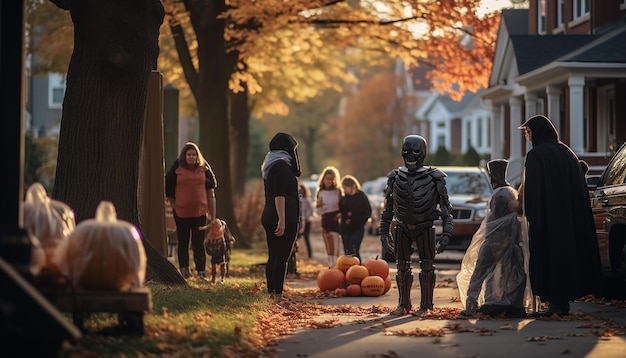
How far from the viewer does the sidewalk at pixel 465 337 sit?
35.6 feet

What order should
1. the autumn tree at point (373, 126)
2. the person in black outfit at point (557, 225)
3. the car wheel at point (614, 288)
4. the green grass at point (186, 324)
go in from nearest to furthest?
the green grass at point (186, 324) → the person in black outfit at point (557, 225) → the car wheel at point (614, 288) → the autumn tree at point (373, 126)

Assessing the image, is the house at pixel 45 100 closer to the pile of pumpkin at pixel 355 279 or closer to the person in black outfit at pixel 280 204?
the pile of pumpkin at pixel 355 279

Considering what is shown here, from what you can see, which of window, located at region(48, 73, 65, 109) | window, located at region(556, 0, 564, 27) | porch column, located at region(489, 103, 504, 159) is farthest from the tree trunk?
window, located at region(48, 73, 65, 109)

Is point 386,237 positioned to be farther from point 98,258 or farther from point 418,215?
point 98,258

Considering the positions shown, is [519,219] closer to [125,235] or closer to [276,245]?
[276,245]

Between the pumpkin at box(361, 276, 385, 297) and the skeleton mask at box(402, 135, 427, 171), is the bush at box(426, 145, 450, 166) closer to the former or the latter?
the pumpkin at box(361, 276, 385, 297)

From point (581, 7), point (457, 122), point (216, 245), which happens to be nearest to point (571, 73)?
point (581, 7)

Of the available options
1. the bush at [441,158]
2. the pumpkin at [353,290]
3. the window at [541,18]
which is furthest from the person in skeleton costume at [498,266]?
the bush at [441,158]

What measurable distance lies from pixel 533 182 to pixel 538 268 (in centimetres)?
93

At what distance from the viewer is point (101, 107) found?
14758 millimetres

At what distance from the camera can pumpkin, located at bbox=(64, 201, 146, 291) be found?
9406 millimetres

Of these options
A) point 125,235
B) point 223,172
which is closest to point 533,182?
point 125,235

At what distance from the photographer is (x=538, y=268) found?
46.5ft

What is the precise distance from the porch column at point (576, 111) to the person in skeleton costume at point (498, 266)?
16.3 m
